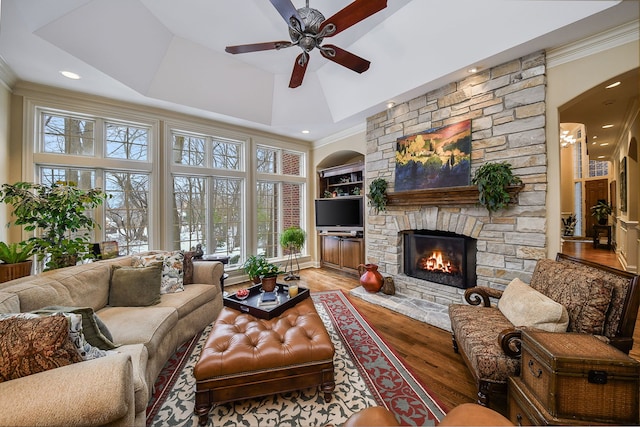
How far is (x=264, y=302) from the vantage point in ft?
7.70

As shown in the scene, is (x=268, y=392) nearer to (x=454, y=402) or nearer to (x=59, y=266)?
(x=454, y=402)

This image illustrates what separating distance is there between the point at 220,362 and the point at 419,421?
1323mm

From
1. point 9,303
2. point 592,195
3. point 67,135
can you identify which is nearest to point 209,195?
point 67,135

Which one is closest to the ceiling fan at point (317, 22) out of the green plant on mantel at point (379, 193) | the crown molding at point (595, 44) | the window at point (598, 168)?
the green plant on mantel at point (379, 193)

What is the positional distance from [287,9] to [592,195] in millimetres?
12699

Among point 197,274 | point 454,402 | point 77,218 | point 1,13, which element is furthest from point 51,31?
point 454,402

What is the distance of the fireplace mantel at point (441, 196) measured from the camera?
2675 mm

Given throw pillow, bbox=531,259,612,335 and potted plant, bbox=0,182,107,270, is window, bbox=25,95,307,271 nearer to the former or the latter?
potted plant, bbox=0,182,107,270

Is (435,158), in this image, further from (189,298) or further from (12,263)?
(12,263)

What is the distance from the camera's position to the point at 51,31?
7.16ft

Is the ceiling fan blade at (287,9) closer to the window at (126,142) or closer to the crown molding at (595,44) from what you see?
the crown molding at (595,44)

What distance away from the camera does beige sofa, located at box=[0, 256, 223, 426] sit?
93 cm

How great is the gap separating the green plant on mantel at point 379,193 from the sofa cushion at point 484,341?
6.25 feet

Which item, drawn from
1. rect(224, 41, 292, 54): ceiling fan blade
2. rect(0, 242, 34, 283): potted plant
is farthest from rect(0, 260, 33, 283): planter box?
rect(224, 41, 292, 54): ceiling fan blade
